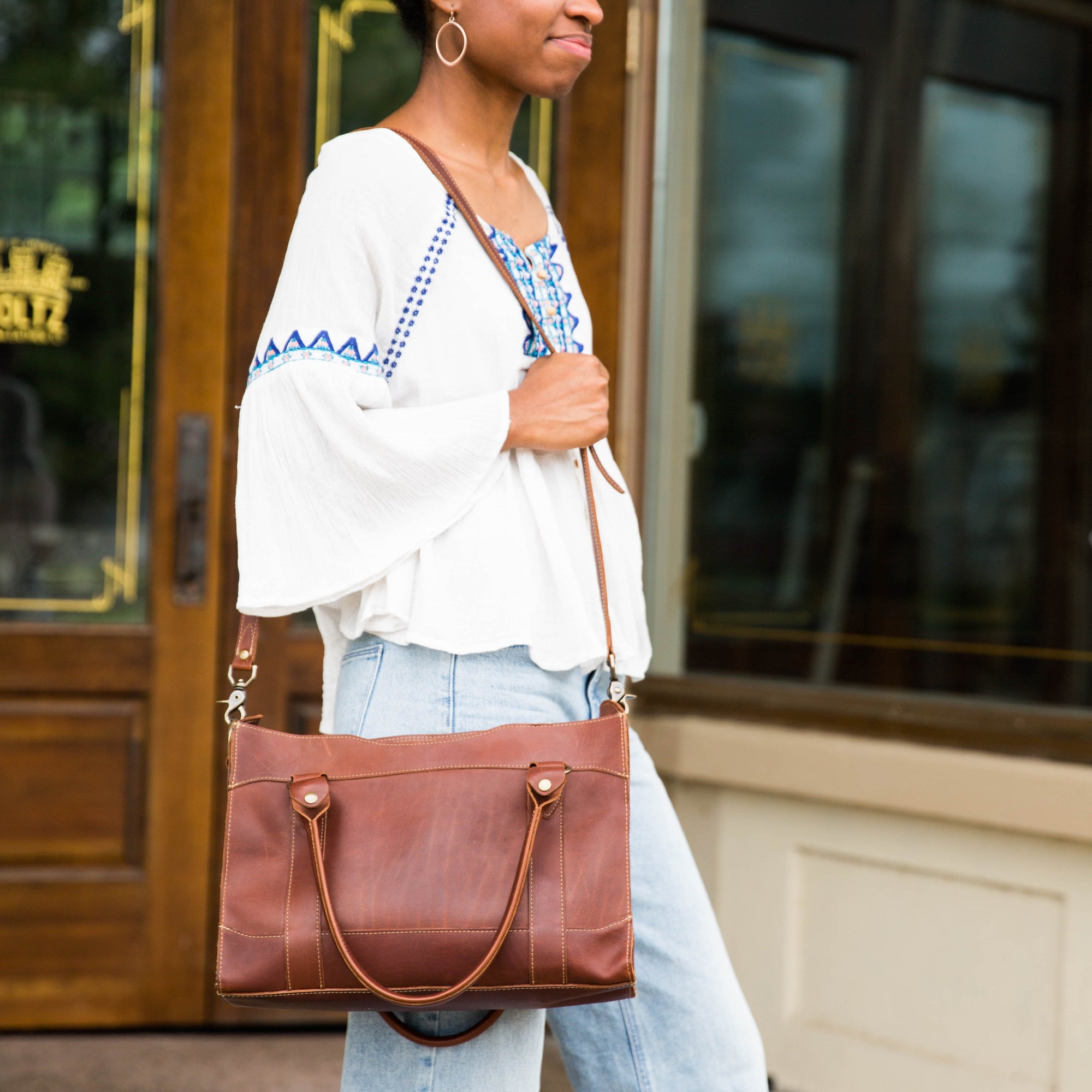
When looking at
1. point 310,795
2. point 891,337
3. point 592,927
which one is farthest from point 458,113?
point 891,337

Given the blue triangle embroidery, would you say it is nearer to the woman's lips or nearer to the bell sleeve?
the bell sleeve

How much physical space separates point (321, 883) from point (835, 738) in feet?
5.24

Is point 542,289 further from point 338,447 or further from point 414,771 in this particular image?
point 414,771

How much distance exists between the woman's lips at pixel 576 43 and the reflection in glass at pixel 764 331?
1.79 m

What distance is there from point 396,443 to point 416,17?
1.61 feet

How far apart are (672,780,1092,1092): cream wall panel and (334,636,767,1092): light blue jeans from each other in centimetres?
106

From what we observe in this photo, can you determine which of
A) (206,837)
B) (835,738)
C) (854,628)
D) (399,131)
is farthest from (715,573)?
(399,131)

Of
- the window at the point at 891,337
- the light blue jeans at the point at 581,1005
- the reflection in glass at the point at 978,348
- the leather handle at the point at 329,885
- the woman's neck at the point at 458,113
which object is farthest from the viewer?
the reflection in glass at the point at 978,348

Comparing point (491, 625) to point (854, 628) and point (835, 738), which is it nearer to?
point (835, 738)

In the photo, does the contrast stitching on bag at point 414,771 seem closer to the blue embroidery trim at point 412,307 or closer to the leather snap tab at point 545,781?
the leather snap tab at point 545,781

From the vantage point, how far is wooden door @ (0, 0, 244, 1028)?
277cm

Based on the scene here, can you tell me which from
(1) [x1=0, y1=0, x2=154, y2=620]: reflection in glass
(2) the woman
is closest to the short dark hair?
(2) the woman

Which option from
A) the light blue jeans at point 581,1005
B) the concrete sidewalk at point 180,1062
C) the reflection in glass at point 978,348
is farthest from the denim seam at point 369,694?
the reflection in glass at point 978,348

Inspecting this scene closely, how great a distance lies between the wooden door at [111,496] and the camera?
2.77 m
